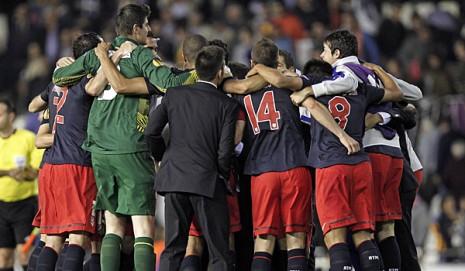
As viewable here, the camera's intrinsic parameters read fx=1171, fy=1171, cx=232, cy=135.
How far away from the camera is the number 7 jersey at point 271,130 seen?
1069cm

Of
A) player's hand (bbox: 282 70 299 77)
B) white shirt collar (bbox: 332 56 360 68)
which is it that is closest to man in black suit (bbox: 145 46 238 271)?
player's hand (bbox: 282 70 299 77)

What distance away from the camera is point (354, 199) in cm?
1051

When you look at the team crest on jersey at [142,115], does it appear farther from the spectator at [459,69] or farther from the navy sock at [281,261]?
the spectator at [459,69]

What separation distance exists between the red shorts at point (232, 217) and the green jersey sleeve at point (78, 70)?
164 centimetres

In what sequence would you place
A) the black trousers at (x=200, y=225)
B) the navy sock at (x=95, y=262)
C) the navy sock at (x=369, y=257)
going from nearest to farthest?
the black trousers at (x=200, y=225) < the navy sock at (x=369, y=257) < the navy sock at (x=95, y=262)

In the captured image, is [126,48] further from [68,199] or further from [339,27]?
[339,27]

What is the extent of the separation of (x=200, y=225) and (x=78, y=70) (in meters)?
1.90

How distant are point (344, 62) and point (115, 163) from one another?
91.8 inches

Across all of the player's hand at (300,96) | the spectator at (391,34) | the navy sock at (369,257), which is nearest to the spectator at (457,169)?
the spectator at (391,34)

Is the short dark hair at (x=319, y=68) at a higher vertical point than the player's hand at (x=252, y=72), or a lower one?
higher

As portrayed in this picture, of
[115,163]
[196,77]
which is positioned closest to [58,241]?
[115,163]

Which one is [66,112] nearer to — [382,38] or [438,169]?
[438,169]

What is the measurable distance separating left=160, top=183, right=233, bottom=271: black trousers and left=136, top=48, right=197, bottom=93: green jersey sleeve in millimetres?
1004

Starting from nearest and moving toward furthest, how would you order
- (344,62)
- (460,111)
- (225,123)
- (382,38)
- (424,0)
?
(225,123) → (344,62) → (460,111) → (382,38) → (424,0)
